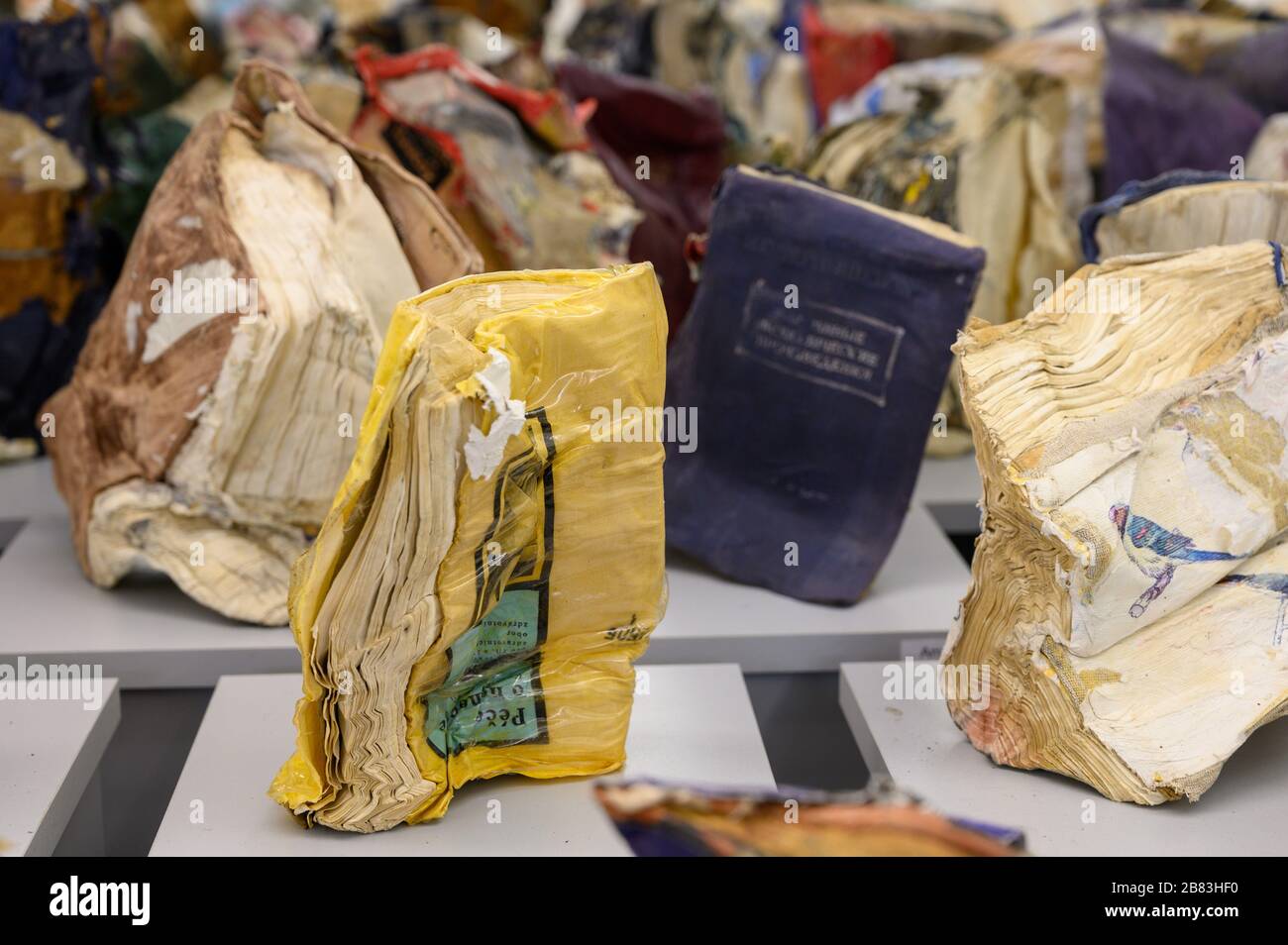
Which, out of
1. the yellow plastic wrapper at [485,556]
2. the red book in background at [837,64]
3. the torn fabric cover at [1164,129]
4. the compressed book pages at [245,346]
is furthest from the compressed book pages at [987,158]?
the yellow plastic wrapper at [485,556]

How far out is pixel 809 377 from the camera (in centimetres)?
223

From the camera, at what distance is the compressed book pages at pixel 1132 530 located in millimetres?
1612

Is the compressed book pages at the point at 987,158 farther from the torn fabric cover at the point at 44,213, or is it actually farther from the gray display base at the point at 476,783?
the torn fabric cover at the point at 44,213

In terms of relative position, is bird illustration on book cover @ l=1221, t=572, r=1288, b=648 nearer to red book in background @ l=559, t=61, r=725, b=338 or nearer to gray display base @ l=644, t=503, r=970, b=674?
gray display base @ l=644, t=503, r=970, b=674

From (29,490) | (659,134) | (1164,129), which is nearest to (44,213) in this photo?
(29,490)

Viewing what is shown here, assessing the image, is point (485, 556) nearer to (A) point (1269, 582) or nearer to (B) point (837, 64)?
(A) point (1269, 582)

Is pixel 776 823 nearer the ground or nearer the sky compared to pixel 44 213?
nearer the ground

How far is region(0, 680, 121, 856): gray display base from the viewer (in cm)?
157

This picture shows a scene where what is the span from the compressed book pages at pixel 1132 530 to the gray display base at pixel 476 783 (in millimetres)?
313

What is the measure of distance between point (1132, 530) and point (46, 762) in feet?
4.19

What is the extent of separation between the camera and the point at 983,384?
165 cm

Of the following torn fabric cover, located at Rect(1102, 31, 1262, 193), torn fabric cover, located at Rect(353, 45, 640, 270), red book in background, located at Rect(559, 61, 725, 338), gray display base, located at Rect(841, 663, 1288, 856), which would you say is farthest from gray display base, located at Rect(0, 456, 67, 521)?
torn fabric cover, located at Rect(1102, 31, 1262, 193)
